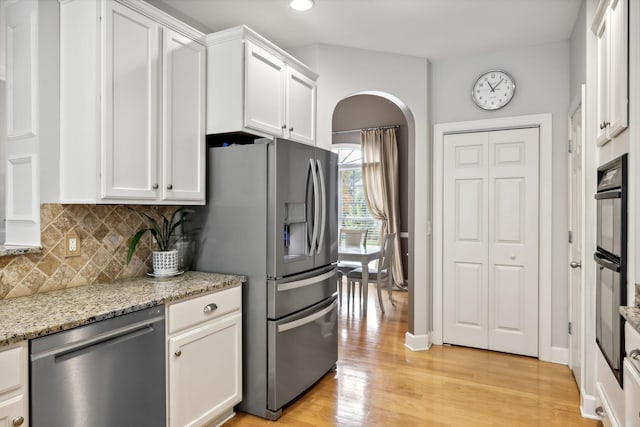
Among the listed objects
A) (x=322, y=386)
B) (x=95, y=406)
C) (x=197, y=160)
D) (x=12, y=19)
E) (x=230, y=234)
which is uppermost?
(x=12, y=19)

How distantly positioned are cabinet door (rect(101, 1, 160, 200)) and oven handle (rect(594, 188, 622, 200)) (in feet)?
7.41

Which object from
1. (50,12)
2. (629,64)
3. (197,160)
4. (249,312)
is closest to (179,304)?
(249,312)

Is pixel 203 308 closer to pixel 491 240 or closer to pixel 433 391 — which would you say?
pixel 433 391

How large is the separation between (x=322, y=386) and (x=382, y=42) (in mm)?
2819

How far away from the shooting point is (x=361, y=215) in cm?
690

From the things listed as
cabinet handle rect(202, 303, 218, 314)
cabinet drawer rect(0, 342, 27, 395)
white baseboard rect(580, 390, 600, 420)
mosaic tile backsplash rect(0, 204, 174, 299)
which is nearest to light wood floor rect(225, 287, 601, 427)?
white baseboard rect(580, 390, 600, 420)

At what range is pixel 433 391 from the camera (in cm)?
282

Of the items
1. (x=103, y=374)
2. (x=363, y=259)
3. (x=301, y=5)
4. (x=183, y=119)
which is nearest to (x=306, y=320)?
(x=103, y=374)

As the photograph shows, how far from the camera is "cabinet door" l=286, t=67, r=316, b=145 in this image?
118 inches

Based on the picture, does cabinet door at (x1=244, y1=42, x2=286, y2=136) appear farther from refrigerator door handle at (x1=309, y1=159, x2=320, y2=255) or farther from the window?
the window

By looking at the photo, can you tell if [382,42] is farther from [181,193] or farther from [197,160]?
[181,193]

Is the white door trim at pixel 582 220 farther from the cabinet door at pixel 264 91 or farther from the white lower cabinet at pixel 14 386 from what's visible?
the white lower cabinet at pixel 14 386

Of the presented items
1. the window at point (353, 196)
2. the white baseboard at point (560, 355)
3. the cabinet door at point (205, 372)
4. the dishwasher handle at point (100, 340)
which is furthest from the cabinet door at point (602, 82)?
the window at point (353, 196)

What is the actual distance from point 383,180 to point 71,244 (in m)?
4.88
